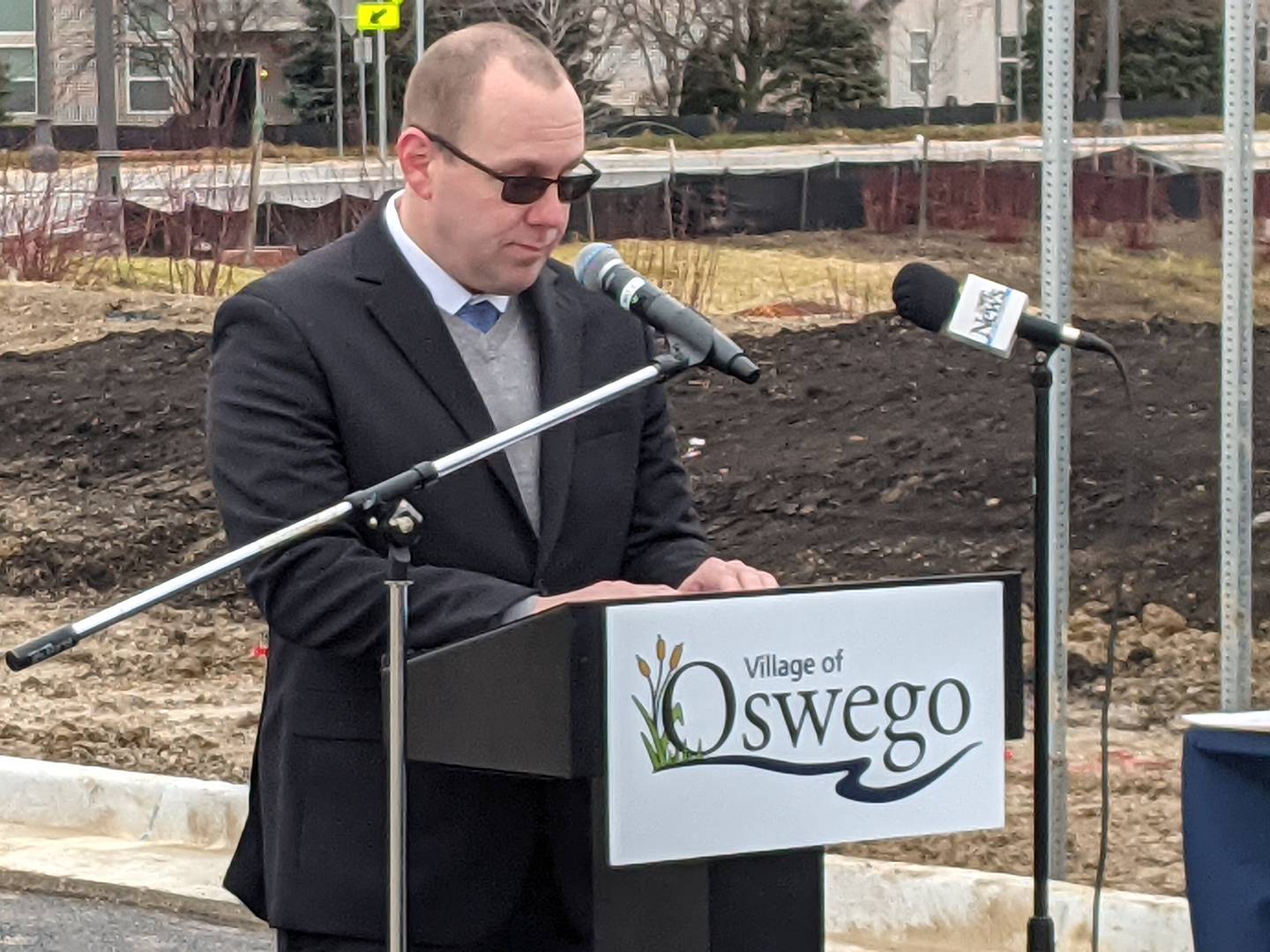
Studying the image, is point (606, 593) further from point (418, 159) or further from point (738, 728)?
point (418, 159)

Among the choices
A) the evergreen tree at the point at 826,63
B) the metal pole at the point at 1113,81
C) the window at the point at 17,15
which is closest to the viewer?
the metal pole at the point at 1113,81

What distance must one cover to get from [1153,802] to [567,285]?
3.78 metres

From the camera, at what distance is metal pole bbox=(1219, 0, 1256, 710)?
19.1 ft

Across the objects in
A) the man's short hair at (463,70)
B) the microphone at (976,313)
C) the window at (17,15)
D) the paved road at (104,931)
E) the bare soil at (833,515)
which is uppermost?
the window at (17,15)

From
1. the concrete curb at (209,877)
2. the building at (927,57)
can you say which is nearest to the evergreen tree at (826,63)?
the building at (927,57)

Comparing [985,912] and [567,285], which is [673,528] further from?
[985,912]

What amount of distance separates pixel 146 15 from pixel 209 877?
121 feet

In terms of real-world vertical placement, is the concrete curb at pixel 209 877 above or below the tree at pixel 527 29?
below

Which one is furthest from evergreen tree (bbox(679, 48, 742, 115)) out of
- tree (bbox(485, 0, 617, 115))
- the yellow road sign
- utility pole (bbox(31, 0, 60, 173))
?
the yellow road sign

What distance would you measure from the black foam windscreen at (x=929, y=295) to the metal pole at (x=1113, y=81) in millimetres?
18183

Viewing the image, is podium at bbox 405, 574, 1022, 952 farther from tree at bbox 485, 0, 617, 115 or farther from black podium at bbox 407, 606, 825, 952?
tree at bbox 485, 0, 617, 115

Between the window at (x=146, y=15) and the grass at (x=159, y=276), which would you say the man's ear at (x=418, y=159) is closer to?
the grass at (x=159, y=276)

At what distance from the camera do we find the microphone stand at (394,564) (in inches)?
116

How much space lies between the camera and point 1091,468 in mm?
10656
